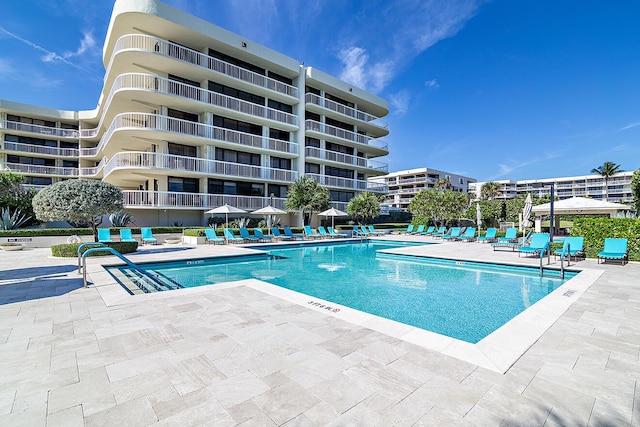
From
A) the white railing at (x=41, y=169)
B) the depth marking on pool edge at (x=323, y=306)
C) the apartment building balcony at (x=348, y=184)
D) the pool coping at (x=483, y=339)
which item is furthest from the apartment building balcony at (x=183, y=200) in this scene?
the white railing at (x=41, y=169)

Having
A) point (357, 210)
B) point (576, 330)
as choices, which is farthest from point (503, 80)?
point (576, 330)

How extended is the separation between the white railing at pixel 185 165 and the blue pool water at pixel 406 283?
9806 mm

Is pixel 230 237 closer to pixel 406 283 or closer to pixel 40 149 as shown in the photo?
pixel 406 283

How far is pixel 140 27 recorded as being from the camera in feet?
61.7

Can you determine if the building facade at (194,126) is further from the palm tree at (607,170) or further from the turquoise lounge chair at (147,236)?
the palm tree at (607,170)

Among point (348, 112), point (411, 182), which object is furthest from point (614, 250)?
point (411, 182)

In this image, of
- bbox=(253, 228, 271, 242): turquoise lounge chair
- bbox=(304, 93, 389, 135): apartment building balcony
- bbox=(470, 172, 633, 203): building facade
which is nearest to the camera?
bbox=(253, 228, 271, 242): turquoise lounge chair

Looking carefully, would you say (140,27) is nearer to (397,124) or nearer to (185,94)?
(185,94)

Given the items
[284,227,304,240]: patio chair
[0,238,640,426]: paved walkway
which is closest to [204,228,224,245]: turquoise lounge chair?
[284,227,304,240]: patio chair

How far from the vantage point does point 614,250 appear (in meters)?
10.5

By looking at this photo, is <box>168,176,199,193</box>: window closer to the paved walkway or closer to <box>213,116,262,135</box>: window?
<box>213,116,262,135</box>: window

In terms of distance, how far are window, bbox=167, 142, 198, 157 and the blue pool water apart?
11.7 m

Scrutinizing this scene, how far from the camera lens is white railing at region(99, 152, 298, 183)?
19016mm

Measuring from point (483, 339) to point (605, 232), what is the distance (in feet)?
38.9
